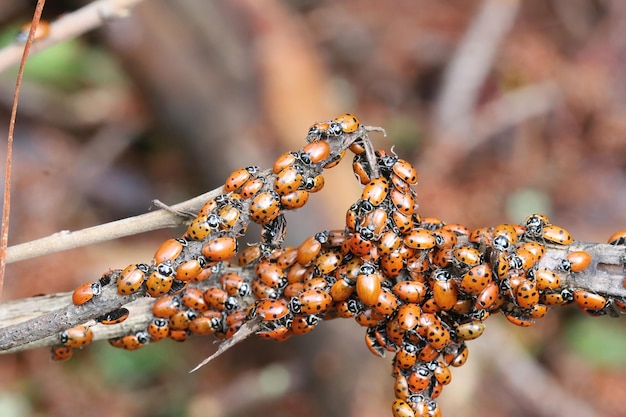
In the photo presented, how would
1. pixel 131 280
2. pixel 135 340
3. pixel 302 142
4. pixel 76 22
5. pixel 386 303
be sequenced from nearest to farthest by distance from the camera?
pixel 131 280, pixel 386 303, pixel 135 340, pixel 76 22, pixel 302 142

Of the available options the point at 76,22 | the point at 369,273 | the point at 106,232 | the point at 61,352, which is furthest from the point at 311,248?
the point at 76,22

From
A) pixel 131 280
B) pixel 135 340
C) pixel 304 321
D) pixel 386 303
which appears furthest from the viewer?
pixel 135 340

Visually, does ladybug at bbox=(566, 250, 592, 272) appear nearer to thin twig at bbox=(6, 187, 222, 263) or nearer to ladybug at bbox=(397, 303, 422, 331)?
ladybug at bbox=(397, 303, 422, 331)

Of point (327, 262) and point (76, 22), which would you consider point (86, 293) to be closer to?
point (327, 262)

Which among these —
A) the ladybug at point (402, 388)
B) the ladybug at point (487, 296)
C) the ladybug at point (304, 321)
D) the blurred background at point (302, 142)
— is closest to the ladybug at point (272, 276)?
the ladybug at point (304, 321)

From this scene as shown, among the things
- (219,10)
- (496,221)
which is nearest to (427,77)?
(496,221)

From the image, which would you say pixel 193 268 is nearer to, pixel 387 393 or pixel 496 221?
pixel 387 393

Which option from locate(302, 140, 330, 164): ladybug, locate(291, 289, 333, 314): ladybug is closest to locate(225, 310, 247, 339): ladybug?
locate(291, 289, 333, 314): ladybug
